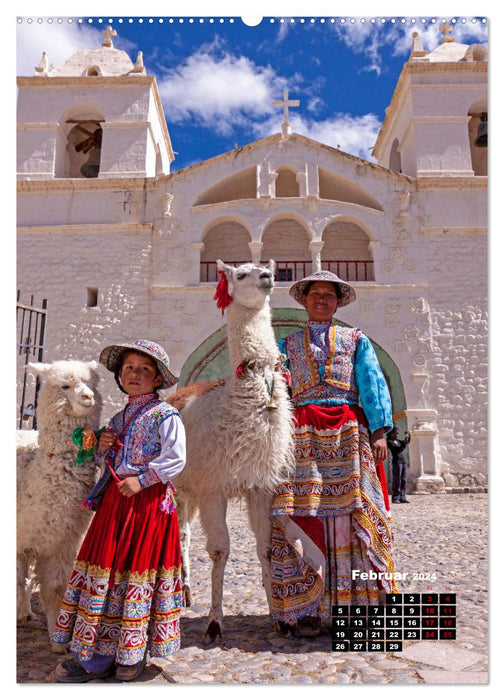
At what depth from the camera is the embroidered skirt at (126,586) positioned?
225cm

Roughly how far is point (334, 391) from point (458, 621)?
1.26 meters

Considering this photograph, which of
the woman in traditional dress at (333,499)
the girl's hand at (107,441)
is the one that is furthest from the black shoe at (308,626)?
the girl's hand at (107,441)

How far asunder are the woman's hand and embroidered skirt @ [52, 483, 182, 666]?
1.18 m

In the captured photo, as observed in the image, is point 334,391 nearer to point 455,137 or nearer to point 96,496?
point 96,496

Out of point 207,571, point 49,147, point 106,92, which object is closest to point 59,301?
point 49,147

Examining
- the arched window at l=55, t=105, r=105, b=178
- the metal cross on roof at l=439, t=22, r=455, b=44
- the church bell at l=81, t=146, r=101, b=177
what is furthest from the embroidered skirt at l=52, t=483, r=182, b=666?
the church bell at l=81, t=146, r=101, b=177

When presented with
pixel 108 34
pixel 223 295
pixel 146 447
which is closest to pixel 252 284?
pixel 223 295

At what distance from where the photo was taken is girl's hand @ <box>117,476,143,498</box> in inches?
91.4

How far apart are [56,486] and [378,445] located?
68.0 inches

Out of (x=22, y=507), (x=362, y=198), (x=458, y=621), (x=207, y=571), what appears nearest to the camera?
(x=458, y=621)

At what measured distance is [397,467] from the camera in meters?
8.11

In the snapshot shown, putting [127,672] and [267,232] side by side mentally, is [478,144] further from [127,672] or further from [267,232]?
[127,672]

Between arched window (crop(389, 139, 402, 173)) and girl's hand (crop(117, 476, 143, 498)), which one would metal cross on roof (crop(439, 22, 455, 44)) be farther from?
arched window (crop(389, 139, 402, 173))

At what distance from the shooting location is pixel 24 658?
99.5 inches
